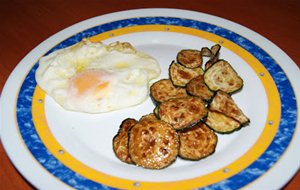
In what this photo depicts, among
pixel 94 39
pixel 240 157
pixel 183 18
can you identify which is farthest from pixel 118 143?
pixel 183 18

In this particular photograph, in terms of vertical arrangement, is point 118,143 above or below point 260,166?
above

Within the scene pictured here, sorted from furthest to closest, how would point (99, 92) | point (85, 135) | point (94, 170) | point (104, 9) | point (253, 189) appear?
point (104, 9) → point (99, 92) → point (85, 135) → point (94, 170) → point (253, 189)

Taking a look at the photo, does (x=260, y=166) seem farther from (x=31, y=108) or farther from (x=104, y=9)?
(x=104, y=9)

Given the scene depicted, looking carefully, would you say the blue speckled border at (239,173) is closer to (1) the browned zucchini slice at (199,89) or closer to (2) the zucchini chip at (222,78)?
(2) the zucchini chip at (222,78)

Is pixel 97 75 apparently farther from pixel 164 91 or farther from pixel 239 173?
pixel 239 173

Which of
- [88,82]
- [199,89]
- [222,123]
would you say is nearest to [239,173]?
[222,123]

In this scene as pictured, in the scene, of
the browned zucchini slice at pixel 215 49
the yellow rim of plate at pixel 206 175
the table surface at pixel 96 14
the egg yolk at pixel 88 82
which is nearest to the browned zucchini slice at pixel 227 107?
the yellow rim of plate at pixel 206 175

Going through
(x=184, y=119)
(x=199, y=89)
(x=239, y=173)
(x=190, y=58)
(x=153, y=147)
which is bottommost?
(x=239, y=173)
